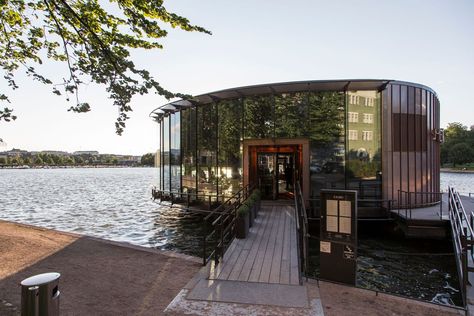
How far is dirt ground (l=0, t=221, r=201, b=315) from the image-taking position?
17.5ft

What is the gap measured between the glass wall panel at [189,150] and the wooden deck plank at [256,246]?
19.5 feet

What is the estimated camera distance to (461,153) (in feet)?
277

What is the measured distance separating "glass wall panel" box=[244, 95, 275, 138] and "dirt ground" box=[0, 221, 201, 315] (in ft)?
28.0

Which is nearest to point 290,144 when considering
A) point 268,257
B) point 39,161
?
point 268,257

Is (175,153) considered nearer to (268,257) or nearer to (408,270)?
(268,257)

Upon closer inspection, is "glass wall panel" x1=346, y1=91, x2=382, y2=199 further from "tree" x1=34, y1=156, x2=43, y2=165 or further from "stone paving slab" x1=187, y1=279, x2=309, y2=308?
"tree" x1=34, y1=156, x2=43, y2=165

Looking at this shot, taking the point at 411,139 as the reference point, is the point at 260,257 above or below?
below

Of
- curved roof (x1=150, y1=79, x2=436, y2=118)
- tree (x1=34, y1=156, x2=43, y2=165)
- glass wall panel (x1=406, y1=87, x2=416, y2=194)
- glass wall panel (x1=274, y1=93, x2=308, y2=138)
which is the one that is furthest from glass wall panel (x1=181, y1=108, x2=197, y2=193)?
tree (x1=34, y1=156, x2=43, y2=165)

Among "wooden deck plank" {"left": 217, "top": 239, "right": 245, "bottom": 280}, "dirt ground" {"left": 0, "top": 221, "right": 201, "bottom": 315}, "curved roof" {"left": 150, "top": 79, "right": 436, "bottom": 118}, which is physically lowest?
"dirt ground" {"left": 0, "top": 221, "right": 201, "bottom": 315}

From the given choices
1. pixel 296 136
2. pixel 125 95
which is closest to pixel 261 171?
pixel 296 136

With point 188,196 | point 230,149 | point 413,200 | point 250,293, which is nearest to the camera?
point 250,293

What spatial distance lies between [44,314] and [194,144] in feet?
47.4

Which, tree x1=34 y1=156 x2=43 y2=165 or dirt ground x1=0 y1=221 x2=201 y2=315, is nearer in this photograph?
dirt ground x1=0 y1=221 x2=201 y2=315

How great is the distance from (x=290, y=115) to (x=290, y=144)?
1.39 meters
